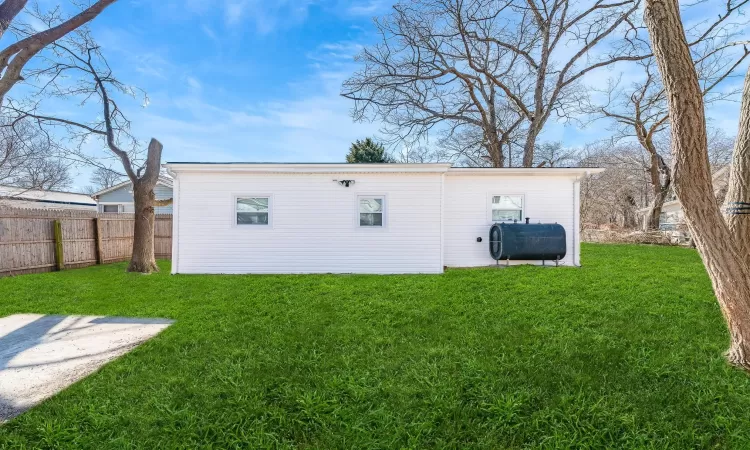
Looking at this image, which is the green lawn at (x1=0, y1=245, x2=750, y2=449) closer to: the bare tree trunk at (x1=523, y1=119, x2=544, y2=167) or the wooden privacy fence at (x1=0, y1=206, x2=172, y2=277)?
the wooden privacy fence at (x1=0, y1=206, x2=172, y2=277)

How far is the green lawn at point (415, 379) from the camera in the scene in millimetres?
2229

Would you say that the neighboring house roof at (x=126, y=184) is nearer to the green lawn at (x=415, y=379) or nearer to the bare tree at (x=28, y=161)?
the bare tree at (x=28, y=161)

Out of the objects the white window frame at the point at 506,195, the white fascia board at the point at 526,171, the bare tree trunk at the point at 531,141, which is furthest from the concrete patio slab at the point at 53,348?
the bare tree trunk at the point at 531,141

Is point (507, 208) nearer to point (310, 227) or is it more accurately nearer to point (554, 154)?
point (310, 227)

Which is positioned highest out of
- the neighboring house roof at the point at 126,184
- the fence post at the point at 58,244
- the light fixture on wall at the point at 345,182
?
the neighboring house roof at the point at 126,184

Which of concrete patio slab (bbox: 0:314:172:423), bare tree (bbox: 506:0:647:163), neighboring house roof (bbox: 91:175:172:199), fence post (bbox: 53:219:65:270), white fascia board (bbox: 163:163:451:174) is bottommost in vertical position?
concrete patio slab (bbox: 0:314:172:423)

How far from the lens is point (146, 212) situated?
8.64 m

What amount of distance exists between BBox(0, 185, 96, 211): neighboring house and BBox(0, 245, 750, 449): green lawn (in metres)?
18.4

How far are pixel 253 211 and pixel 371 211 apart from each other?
2.75 m

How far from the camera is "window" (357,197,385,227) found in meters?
8.17

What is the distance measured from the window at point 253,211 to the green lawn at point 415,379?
3.14 meters

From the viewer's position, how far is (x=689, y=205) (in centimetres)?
287

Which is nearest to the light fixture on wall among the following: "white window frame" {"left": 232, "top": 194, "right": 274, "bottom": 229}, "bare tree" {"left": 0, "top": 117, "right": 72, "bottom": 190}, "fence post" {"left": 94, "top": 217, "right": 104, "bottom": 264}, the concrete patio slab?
"white window frame" {"left": 232, "top": 194, "right": 274, "bottom": 229}

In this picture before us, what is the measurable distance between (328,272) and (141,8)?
22.1 feet
